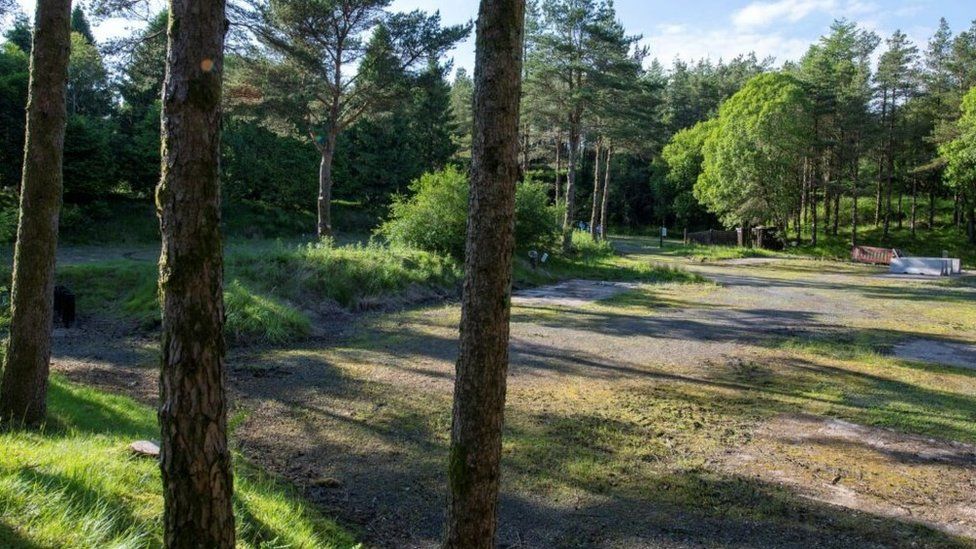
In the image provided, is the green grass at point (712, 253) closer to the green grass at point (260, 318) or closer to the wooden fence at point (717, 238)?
the wooden fence at point (717, 238)

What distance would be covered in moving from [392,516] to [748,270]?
2620 centimetres

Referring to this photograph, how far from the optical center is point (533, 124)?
29.6 m

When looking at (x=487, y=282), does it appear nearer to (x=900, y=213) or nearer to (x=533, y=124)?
(x=533, y=124)

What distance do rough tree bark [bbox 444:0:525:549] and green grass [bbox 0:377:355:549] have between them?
1.20 metres

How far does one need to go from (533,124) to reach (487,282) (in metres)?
27.4

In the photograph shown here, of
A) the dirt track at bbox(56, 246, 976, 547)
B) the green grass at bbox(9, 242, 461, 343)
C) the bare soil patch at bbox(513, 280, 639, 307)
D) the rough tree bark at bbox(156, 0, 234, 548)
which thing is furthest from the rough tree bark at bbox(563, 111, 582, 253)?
the rough tree bark at bbox(156, 0, 234, 548)

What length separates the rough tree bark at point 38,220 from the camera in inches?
194

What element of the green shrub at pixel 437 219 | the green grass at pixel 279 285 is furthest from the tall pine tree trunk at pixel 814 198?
the green grass at pixel 279 285

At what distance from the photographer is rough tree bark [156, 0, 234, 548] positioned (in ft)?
7.93

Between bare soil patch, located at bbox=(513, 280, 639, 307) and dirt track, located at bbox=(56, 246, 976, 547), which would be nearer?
dirt track, located at bbox=(56, 246, 976, 547)

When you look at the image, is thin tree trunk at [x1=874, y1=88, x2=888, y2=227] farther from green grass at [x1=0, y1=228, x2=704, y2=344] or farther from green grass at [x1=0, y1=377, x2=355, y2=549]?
green grass at [x1=0, y1=377, x2=355, y2=549]

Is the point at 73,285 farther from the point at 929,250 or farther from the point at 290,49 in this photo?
the point at 929,250

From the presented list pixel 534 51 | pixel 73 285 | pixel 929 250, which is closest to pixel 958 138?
pixel 929 250

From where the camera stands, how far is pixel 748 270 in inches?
1096
